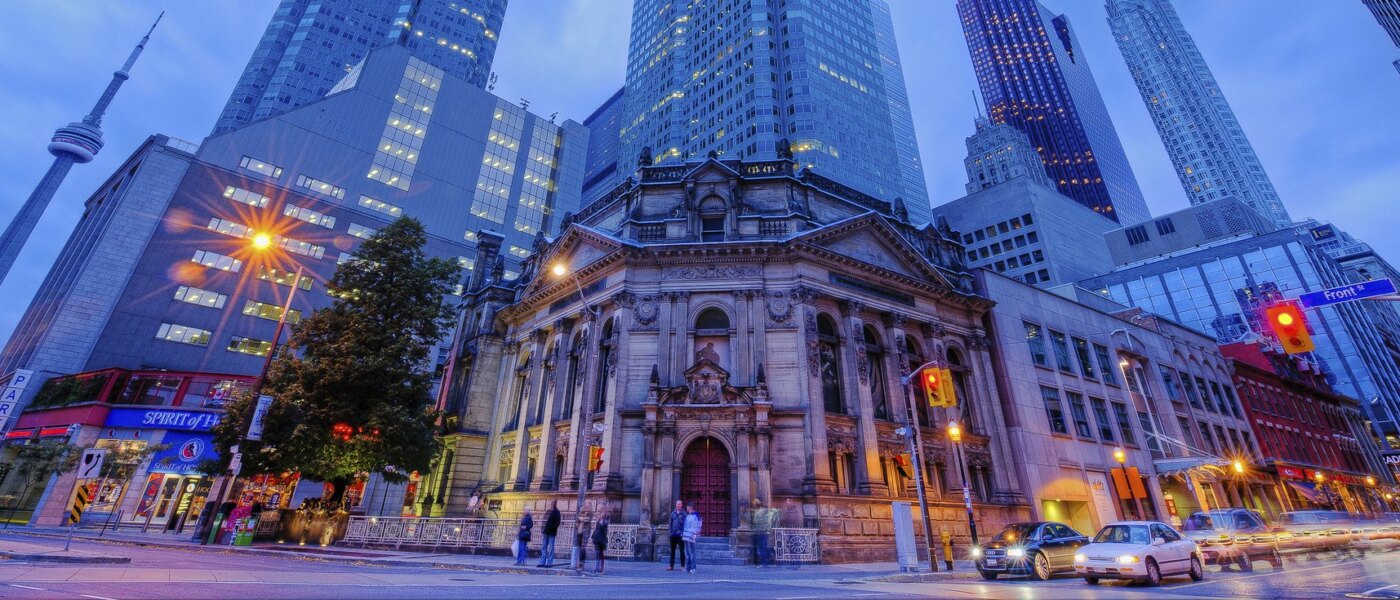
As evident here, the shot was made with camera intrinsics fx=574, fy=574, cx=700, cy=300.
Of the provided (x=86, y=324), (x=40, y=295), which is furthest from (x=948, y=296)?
(x=40, y=295)

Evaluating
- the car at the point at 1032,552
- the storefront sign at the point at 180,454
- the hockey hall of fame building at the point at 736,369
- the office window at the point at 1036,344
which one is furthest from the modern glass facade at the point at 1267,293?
the storefront sign at the point at 180,454

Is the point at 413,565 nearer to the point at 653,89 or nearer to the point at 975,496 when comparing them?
the point at 975,496

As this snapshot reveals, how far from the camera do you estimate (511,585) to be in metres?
12.2

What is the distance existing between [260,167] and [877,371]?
64.9 meters

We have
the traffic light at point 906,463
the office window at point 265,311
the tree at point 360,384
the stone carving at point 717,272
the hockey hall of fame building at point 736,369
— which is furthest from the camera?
the office window at point 265,311

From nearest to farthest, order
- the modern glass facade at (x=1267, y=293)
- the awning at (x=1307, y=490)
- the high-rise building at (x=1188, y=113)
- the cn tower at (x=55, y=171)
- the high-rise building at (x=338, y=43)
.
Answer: the awning at (x=1307, y=490)
the modern glass facade at (x=1267, y=293)
the cn tower at (x=55, y=171)
the high-rise building at (x=338, y=43)
the high-rise building at (x=1188, y=113)

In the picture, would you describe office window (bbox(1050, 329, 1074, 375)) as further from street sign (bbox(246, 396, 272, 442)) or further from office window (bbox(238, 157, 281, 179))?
office window (bbox(238, 157, 281, 179))

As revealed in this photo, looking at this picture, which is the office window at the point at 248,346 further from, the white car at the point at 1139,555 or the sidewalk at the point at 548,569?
the white car at the point at 1139,555

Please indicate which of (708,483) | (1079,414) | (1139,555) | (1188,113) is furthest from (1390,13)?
(1188,113)

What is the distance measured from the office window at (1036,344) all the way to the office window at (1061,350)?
0.94 m

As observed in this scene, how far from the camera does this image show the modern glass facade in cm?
6228

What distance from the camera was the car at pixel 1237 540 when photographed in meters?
18.0

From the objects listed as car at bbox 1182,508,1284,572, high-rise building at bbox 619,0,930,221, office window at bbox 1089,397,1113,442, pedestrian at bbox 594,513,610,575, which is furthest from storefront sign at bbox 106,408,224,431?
Result: high-rise building at bbox 619,0,930,221

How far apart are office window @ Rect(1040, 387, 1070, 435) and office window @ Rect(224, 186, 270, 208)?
224 ft
